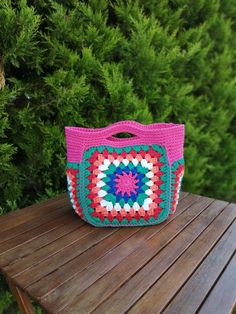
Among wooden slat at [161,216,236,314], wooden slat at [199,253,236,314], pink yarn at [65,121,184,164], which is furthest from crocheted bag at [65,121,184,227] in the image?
wooden slat at [199,253,236,314]

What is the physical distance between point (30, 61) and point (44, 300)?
3.31 feet

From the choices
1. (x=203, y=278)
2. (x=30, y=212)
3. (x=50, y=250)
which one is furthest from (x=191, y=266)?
(x=30, y=212)

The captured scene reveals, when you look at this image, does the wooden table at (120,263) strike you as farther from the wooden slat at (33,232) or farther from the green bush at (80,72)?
the green bush at (80,72)

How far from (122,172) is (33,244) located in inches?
14.4

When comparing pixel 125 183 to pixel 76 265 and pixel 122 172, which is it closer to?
pixel 122 172

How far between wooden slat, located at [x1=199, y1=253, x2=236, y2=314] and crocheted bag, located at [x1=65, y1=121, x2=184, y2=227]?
329 millimetres

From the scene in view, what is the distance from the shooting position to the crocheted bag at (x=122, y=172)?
1.07 m

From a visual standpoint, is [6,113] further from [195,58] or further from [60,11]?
[195,58]

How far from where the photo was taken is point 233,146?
2553 millimetres

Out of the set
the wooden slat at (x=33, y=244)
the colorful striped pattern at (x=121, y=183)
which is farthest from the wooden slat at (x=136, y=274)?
the wooden slat at (x=33, y=244)

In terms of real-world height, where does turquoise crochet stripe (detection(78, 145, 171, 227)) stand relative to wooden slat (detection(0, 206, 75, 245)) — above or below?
above

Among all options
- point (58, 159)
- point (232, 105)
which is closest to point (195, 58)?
point (232, 105)

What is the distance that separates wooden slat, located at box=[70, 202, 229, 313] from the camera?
28.8 inches

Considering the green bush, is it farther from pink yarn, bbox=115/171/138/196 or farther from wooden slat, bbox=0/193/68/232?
pink yarn, bbox=115/171/138/196
